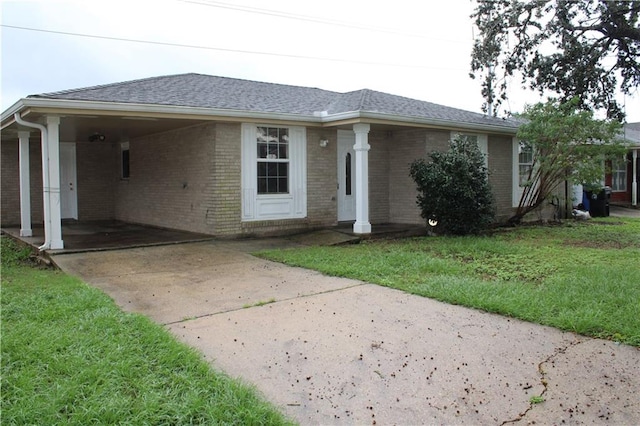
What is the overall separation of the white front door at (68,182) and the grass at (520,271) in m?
10.2

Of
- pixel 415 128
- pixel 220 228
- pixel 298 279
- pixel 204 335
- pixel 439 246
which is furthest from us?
pixel 415 128

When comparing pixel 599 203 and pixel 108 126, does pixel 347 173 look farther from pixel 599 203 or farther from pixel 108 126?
pixel 599 203

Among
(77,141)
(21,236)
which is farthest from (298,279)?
(77,141)

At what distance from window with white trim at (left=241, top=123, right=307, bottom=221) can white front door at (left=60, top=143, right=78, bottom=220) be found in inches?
326

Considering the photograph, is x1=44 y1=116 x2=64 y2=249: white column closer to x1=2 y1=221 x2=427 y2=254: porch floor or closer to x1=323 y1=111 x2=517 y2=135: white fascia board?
x1=2 y1=221 x2=427 y2=254: porch floor

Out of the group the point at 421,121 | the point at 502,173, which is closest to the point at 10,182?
the point at 421,121

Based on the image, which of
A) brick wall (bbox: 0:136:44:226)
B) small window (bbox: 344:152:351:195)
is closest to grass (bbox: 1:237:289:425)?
small window (bbox: 344:152:351:195)

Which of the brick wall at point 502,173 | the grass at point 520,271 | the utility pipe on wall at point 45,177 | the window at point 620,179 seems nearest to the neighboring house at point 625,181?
the window at point 620,179

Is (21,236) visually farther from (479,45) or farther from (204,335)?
(479,45)

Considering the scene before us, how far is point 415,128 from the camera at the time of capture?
13.2m

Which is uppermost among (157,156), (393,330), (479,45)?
(479,45)

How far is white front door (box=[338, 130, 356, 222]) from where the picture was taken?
1327cm

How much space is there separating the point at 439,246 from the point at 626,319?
514 centimetres

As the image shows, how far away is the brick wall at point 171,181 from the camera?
1158cm
